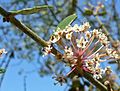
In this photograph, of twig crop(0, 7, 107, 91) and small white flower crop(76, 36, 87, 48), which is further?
small white flower crop(76, 36, 87, 48)

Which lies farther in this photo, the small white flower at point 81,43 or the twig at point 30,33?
the small white flower at point 81,43

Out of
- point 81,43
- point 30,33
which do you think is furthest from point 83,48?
point 30,33

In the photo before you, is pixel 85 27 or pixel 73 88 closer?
pixel 85 27

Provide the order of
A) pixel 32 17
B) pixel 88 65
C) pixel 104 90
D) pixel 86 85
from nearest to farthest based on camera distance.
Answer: pixel 88 65
pixel 104 90
pixel 86 85
pixel 32 17

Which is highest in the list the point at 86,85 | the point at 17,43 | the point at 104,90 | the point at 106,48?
the point at 17,43

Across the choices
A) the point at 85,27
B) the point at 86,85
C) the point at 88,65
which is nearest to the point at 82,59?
the point at 88,65

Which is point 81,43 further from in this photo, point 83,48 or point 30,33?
point 30,33

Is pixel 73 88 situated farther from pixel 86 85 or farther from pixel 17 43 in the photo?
pixel 17 43

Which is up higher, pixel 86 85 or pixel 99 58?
pixel 86 85
